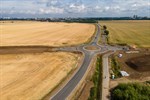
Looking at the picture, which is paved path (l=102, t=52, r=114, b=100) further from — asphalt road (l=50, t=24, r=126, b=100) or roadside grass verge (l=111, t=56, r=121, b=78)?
asphalt road (l=50, t=24, r=126, b=100)

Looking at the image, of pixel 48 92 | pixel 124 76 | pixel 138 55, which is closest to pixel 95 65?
pixel 124 76

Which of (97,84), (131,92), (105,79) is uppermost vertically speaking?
(131,92)

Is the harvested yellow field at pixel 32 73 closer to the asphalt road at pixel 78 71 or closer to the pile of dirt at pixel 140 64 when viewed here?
the asphalt road at pixel 78 71

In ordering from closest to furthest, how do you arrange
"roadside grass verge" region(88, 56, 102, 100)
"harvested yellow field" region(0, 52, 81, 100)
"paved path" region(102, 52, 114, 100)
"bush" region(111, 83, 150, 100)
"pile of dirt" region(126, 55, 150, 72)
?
"bush" region(111, 83, 150, 100)
"roadside grass verge" region(88, 56, 102, 100)
"paved path" region(102, 52, 114, 100)
"harvested yellow field" region(0, 52, 81, 100)
"pile of dirt" region(126, 55, 150, 72)

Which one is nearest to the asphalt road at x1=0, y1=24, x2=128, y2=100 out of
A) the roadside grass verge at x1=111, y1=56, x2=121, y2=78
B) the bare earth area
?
the roadside grass verge at x1=111, y1=56, x2=121, y2=78

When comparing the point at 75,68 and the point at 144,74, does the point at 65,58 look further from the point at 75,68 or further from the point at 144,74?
the point at 144,74

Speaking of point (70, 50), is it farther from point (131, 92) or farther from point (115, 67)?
point (131, 92)

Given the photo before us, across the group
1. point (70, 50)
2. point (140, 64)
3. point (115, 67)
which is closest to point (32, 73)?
point (115, 67)
